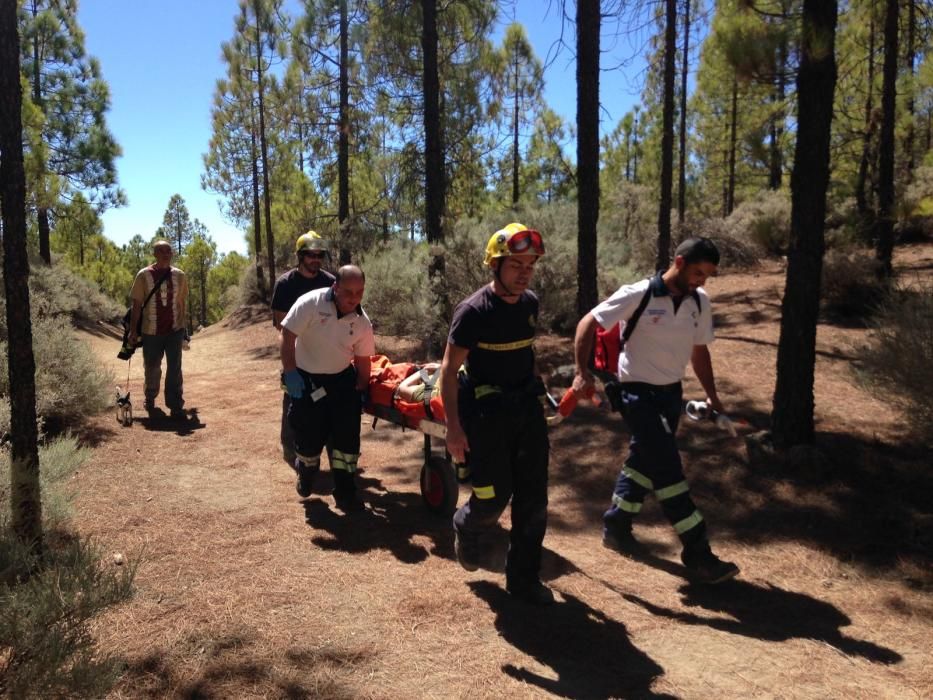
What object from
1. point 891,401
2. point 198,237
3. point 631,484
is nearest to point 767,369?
point 891,401

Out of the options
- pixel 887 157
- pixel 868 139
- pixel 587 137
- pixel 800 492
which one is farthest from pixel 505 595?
Result: pixel 868 139

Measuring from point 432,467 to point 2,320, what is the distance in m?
6.90

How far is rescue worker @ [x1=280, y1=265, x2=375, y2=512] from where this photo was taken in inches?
196

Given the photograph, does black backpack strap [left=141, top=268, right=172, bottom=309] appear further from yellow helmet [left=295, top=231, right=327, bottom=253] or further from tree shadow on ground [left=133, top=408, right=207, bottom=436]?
yellow helmet [left=295, top=231, right=327, bottom=253]

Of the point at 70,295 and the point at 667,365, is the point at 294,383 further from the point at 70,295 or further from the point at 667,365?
the point at 70,295

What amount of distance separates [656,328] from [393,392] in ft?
6.46

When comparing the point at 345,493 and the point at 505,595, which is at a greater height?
the point at 345,493

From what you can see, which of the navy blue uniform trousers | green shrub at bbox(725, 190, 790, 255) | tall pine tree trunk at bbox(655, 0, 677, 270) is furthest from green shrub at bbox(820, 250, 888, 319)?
the navy blue uniform trousers

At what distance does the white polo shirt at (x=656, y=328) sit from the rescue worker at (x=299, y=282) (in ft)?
9.69

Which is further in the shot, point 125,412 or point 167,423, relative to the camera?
point 167,423

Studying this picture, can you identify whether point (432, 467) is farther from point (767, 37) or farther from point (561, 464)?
point (767, 37)

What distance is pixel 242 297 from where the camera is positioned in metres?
29.0

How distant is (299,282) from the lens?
6191mm

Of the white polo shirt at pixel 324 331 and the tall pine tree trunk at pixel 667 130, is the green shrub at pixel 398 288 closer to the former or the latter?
the tall pine tree trunk at pixel 667 130
